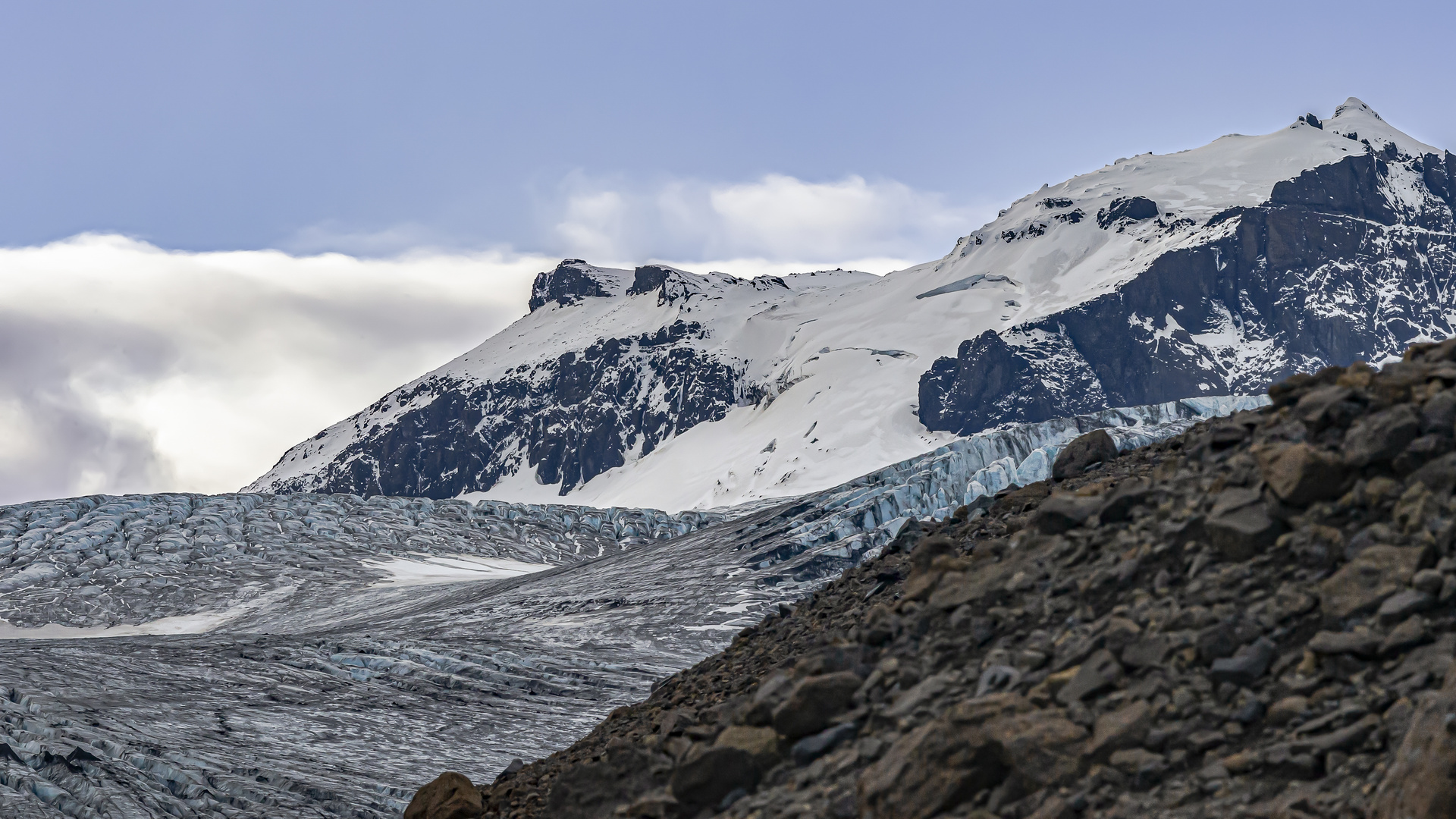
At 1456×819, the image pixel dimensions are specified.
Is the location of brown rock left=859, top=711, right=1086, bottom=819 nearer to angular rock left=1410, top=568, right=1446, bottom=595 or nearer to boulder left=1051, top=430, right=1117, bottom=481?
angular rock left=1410, top=568, right=1446, bottom=595

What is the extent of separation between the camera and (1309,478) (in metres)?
9.65

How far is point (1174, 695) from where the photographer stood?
871 centimetres

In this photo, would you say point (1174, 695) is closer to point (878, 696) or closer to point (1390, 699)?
point (1390, 699)

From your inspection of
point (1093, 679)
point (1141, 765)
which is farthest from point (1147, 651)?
point (1141, 765)

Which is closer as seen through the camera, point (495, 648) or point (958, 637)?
point (958, 637)

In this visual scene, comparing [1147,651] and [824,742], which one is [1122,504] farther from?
[824,742]

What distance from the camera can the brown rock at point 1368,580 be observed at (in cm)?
865

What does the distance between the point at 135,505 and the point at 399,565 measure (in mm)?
24806

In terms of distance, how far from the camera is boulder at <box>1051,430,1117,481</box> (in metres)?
16.7

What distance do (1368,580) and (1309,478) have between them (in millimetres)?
1090

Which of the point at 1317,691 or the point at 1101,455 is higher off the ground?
the point at 1101,455

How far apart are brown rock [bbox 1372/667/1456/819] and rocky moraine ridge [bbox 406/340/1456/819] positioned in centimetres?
1

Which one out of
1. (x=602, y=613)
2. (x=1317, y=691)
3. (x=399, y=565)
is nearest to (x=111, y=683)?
(x=602, y=613)

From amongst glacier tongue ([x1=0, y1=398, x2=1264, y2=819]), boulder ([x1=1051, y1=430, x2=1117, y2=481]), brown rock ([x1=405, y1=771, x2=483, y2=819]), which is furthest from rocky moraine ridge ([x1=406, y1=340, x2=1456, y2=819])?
glacier tongue ([x1=0, y1=398, x2=1264, y2=819])
